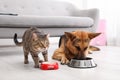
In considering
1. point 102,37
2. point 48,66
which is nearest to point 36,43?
point 48,66

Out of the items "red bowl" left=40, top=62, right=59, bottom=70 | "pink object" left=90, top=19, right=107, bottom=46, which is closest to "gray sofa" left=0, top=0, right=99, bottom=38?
"pink object" left=90, top=19, right=107, bottom=46

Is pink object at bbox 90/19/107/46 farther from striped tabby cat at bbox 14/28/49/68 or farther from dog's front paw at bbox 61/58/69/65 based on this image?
striped tabby cat at bbox 14/28/49/68

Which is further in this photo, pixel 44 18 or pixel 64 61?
pixel 44 18

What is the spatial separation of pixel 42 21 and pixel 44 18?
2.1 inches

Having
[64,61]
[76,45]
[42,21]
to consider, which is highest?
[42,21]

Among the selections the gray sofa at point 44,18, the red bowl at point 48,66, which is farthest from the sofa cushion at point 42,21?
the red bowl at point 48,66

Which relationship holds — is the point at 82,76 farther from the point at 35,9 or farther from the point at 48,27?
the point at 35,9

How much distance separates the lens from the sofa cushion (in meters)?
2.22

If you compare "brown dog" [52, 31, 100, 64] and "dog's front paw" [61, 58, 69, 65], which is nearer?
"brown dog" [52, 31, 100, 64]

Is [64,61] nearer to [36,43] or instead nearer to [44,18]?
[36,43]

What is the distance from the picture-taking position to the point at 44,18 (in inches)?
96.0

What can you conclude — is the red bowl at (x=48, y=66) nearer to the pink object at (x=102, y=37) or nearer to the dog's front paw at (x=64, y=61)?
the dog's front paw at (x=64, y=61)

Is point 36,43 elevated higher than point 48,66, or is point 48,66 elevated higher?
point 36,43

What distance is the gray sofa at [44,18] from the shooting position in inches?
88.9
